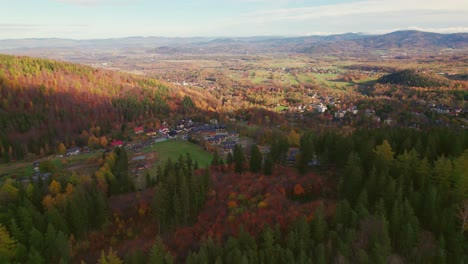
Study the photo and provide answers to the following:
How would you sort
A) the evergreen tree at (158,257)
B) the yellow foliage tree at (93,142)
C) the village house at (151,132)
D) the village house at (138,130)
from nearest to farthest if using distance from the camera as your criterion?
the evergreen tree at (158,257)
the yellow foliage tree at (93,142)
the village house at (151,132)
the village house at (138,130)

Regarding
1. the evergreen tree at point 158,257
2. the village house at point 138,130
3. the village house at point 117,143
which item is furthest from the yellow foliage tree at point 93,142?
the evergreen tree at point 158,257

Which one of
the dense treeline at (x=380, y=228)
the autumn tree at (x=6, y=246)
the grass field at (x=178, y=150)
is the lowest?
the grass field at (x=178, y=150)

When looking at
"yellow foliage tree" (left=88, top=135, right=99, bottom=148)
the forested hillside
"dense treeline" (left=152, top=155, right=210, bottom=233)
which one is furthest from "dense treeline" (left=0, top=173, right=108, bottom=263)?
"yellow foliage tree" (left=88, top=135, right=99, bottom=148)

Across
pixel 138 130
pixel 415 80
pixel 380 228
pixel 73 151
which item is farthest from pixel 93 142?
pixel 415 80

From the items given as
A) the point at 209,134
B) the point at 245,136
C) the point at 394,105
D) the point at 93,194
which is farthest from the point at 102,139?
the point at 394,105

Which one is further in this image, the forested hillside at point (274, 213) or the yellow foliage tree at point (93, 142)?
the yellow foliage tree at point (93, 142)

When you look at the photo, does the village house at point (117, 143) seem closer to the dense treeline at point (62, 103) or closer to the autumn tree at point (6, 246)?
the dense treeline at point (62, 103)
